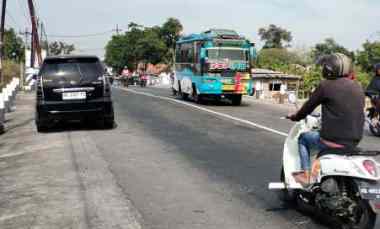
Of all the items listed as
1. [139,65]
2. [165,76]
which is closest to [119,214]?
[165,76]

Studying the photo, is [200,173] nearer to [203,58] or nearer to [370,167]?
[370,167]

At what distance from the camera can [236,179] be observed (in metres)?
8.07

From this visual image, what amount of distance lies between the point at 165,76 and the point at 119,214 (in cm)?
7043

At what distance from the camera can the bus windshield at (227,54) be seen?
24.1 metres

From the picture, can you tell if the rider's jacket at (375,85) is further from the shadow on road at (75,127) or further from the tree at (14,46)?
the tree at (14,46)

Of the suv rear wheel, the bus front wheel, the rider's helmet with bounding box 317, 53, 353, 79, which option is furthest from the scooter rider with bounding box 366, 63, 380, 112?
the bus front wheel

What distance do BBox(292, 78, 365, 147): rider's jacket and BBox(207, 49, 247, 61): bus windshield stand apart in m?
18.4

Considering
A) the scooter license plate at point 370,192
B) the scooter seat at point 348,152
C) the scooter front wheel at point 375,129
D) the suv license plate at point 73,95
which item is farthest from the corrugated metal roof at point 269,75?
the scooter license plate at point 370,192

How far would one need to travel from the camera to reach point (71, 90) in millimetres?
13375

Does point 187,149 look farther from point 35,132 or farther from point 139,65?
point 139,65

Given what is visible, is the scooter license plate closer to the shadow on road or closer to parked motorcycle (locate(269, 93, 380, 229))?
parked motorcycle (locate(269, 93, 380, 229))

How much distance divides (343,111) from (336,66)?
0.45m

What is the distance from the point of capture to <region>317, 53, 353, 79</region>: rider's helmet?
5.79 m

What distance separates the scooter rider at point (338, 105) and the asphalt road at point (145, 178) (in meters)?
0.87
